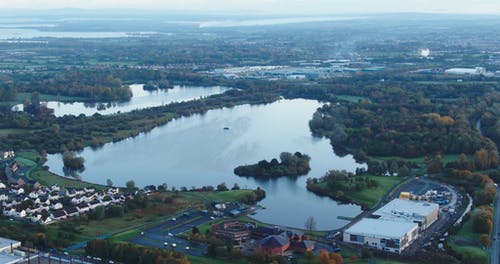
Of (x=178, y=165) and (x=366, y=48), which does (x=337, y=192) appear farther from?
(x=366, y=48)

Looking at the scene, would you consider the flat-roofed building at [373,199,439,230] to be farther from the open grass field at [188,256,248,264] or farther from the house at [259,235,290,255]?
the open grass field at [188,256,248,264]

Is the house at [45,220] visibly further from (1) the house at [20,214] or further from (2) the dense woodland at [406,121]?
(2) the dense woodland at [406,121]

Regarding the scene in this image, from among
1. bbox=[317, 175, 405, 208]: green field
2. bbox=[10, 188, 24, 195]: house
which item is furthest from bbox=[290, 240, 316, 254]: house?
bbox=[10, 188, 24, 195]: house

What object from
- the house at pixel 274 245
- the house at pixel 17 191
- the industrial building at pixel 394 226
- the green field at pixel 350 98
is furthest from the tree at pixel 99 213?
the green field at pixel 350 98

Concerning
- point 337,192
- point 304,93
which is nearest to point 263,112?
point 304,93

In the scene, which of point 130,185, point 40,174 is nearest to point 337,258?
point 130,185

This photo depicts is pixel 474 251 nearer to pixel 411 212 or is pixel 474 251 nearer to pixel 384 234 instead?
pixel 384 234
